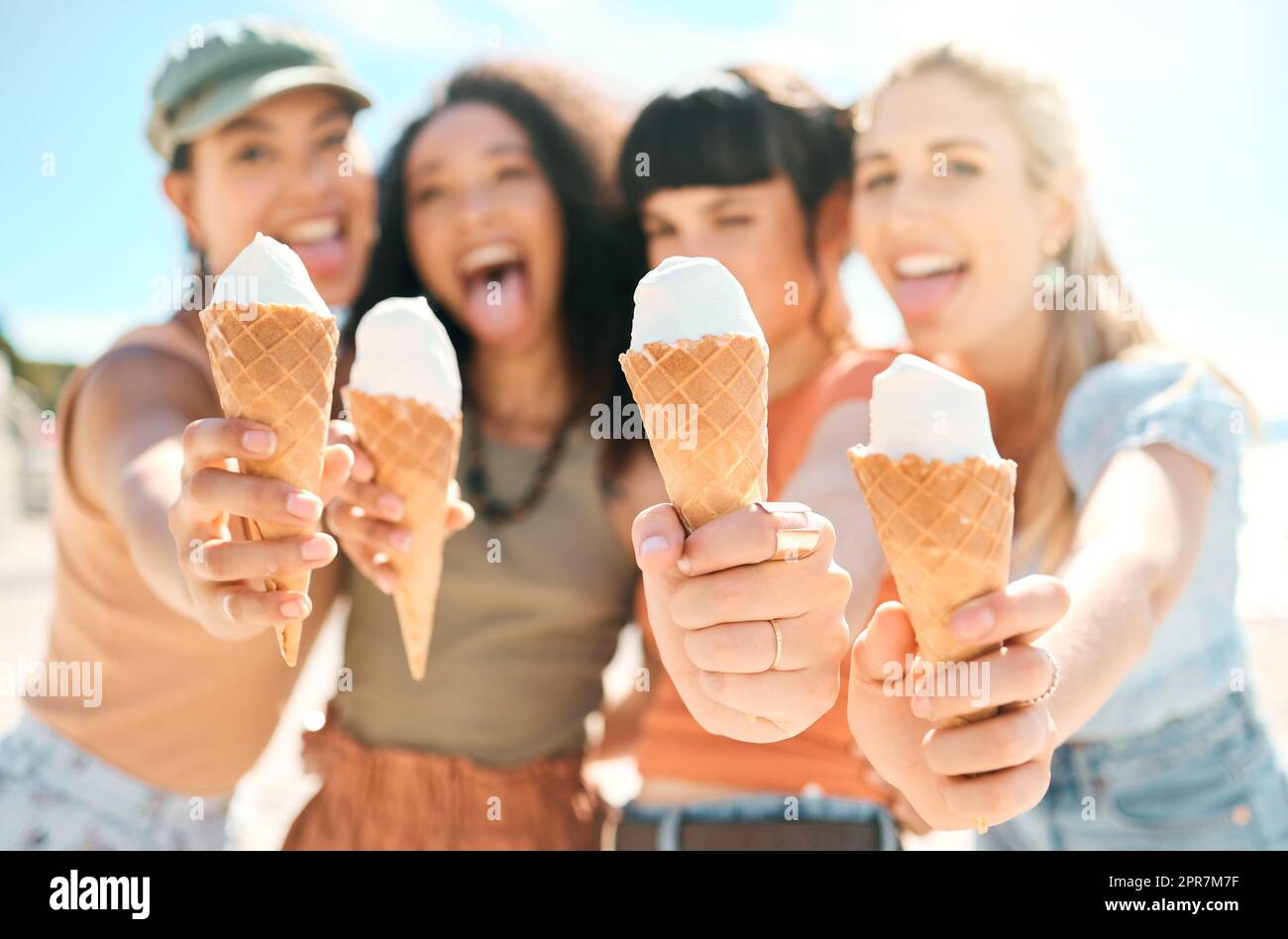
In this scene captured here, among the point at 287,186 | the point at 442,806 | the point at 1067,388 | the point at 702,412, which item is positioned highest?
the point at 287,186

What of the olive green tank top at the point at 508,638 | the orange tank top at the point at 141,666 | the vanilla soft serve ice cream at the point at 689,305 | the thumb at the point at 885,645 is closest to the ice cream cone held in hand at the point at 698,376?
the vanilla soft serve ice cream at the point at 689,305

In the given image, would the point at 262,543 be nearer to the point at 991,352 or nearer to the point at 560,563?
the point at 560,563

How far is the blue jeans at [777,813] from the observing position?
2.58 m

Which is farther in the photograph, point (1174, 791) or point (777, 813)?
point (1174, 791)

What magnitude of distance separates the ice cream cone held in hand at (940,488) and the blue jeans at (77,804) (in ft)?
8.97

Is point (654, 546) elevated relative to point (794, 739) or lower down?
elevated

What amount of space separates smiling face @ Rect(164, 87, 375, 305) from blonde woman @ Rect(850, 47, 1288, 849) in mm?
1985

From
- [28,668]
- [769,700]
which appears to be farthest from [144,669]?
[769,700]

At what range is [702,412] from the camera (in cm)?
161

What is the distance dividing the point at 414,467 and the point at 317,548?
494 mm

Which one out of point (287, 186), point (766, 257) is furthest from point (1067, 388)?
point (287, 186)

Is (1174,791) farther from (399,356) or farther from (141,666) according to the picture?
(141,666)

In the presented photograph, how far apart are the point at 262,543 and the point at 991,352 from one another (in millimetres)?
2530
